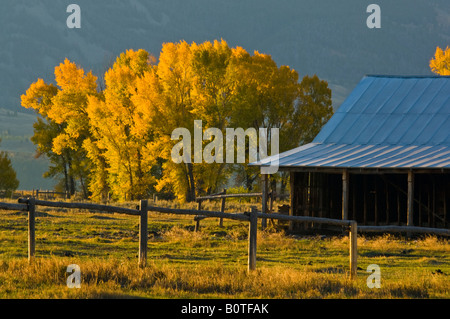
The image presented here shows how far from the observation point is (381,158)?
25.4 m

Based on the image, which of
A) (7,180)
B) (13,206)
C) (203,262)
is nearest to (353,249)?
(203,262)

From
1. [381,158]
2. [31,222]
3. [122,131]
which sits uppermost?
[122,131]

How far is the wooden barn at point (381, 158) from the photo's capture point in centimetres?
2530

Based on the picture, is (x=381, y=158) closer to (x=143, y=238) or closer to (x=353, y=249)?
(x=353, y=249)

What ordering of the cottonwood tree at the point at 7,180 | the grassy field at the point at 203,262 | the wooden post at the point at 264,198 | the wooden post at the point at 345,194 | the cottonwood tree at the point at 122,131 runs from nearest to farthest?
1. the grassy field at the point at 203,262
2. the wooden post at the point at 345,194
3. the wooden post at the point at 264,198
4. the cottonwood tree at the point at 122,131
5. the cottonwood tree at the point at 7,180

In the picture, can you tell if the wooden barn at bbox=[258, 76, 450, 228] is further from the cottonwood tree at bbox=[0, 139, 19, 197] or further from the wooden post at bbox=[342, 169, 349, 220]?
the cottonwood tree at bbox=[0, 139, 19, 197]

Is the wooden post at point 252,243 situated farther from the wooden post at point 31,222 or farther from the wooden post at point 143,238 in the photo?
the wooden post at point 31,222

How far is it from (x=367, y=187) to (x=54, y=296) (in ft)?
58.6

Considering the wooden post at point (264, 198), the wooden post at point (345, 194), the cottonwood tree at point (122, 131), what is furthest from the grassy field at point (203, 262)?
the cottonwood tree at point (122, 131)

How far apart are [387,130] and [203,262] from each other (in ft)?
42.3

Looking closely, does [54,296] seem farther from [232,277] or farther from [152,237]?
[152,237]

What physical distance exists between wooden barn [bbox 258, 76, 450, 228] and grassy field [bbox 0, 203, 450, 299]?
219cm

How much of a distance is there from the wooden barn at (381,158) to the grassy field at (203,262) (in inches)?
86.4

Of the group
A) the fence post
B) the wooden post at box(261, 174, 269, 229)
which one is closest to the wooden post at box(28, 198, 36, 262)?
the fence post
